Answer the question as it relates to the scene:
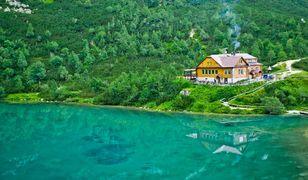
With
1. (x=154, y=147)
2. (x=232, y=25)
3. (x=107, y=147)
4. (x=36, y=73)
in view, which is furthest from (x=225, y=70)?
(x=232, y=25)

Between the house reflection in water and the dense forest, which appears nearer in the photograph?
the house reflection in water

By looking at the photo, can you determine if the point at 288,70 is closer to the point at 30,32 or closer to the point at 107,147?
the point at 107,147

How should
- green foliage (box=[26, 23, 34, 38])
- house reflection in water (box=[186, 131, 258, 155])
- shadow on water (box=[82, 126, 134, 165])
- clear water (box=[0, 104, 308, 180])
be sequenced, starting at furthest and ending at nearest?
green foliage (box=[26, 23, 34, 38]) → house reflection in water (box=[186, 131, 258, 155]) → shadow on water (box=[82, 126, 134, 165]) → clear water (box=[0, 104, 308, 180])

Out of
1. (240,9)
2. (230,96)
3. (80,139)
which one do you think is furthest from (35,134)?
(240,9)

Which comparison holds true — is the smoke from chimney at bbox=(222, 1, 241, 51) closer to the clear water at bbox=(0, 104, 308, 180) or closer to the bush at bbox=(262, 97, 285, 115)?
the bush at bbox=(262, 97, 285, 115)

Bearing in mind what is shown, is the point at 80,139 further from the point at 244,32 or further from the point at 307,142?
the point at 244,32

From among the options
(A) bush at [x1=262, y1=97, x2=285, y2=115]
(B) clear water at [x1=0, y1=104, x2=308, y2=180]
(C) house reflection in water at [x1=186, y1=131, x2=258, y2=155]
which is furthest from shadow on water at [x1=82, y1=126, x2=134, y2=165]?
(A) bush at [x1=262, y1=97, x2=285, y2=115]
